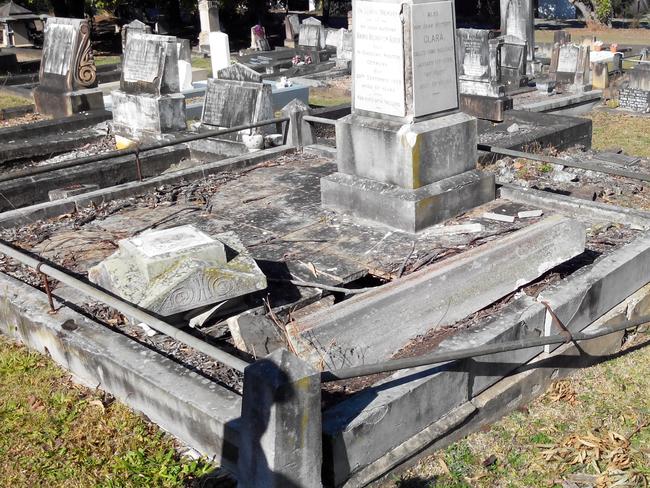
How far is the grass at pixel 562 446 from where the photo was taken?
4.61 metres

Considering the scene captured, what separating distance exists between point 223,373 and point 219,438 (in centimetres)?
78

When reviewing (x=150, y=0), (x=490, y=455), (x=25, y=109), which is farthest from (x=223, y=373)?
(x=150, y=0)

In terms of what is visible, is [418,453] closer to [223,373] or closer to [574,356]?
[223,373]

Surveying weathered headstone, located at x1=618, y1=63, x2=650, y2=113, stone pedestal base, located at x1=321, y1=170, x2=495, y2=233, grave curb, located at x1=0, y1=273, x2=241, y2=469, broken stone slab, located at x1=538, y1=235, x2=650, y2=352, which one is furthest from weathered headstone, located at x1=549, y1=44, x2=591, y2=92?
grave curb, located at x1=0, y1=273, x2=241, y2=469

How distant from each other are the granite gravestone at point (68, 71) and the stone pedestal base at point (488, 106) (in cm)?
725

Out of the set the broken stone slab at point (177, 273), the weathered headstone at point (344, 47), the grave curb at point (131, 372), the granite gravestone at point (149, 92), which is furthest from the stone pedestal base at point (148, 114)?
the weathered headstone at point (344, 47)

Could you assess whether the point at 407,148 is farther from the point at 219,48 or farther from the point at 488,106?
the point at 219,48

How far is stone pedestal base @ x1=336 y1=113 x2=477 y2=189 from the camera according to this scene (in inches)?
292

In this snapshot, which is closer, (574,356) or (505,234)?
(574,356)

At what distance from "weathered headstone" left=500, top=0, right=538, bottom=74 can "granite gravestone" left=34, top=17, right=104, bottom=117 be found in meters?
10.6

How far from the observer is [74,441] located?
4805 mm

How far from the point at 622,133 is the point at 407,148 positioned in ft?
27.5

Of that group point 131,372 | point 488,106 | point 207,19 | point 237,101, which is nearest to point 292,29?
point 207,19

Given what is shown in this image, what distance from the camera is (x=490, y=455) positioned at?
4859 mm
